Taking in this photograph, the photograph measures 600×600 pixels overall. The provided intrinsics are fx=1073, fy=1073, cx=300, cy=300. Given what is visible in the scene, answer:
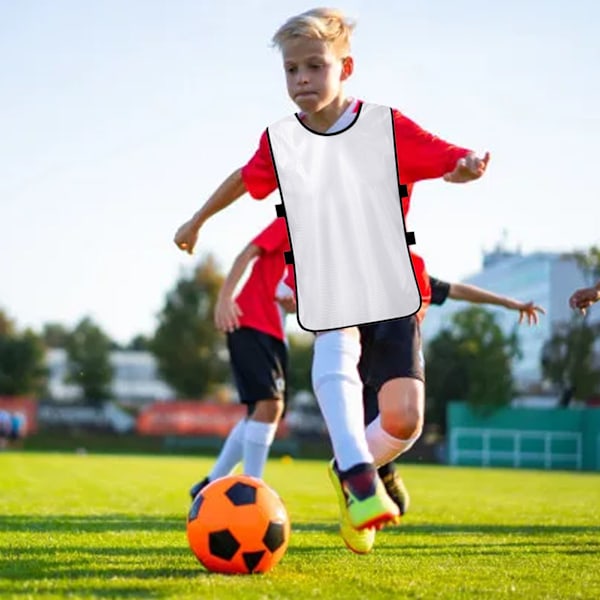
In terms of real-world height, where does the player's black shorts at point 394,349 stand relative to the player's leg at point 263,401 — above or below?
above

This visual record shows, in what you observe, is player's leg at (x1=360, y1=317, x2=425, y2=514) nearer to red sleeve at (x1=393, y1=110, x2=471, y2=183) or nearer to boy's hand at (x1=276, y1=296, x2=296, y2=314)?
red sleeve at (x1=393, y1=110, x2=471, y2=183)

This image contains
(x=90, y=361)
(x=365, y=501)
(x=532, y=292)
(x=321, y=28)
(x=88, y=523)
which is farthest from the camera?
(x=90, y=361)

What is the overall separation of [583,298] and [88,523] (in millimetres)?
4125

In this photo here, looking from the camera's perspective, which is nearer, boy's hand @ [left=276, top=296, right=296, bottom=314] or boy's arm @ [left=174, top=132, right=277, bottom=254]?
boy's arm @ [left=174, top=132, right=277, bottom=254]

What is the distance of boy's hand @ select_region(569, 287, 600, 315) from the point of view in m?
6.29

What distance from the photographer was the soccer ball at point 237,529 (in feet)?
15.8

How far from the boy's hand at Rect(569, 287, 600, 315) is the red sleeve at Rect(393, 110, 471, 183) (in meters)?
1.82

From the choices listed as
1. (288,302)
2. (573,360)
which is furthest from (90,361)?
(288,302)

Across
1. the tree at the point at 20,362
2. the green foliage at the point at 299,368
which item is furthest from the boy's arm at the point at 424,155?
the tree at the point at 20,362

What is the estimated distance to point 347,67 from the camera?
4953 millimetres

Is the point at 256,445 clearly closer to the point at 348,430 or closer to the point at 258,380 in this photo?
the point at 258,380

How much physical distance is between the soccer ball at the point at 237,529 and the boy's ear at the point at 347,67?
1965 millimetres

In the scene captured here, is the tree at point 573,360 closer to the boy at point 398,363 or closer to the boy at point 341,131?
the boy at point 398,363

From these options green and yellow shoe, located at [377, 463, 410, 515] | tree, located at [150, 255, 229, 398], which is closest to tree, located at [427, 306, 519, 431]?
tree, located at [150, 255, 229, 398]
